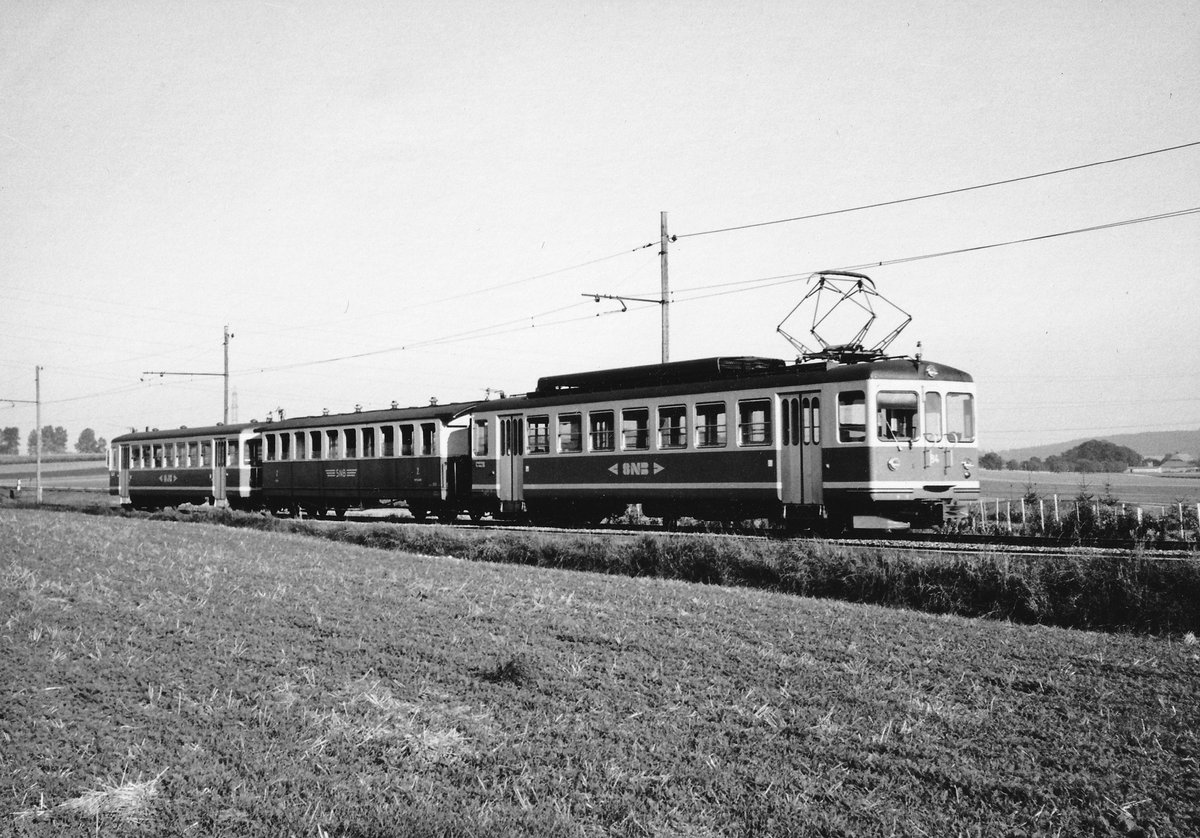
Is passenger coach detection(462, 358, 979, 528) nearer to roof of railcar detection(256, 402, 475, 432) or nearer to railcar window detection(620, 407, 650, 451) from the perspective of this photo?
railcar window detection(620, 407, 650, 451)

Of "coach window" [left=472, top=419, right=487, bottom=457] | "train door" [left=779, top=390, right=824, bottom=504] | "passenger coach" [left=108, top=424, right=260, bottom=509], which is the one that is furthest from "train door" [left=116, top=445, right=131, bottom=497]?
"train door" [left=779, top=390, right=824, bottom=504]

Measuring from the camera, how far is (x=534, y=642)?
8.09 meters

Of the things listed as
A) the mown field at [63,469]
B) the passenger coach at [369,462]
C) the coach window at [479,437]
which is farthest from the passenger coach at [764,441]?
the mown field at [63,469]

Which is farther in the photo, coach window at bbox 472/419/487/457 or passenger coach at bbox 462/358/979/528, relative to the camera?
coach window at bbox 472/419/487/457

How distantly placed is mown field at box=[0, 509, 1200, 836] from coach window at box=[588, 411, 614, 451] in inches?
487

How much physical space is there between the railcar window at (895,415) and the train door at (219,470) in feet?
89.8

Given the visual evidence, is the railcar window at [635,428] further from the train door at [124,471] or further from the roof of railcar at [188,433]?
the train door at [124,471]

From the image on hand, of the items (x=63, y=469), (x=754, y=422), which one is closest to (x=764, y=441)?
(x=754, y=422)

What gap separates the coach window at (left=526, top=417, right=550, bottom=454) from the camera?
952 inches

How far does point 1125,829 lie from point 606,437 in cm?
1793

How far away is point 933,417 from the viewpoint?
60.6 ft

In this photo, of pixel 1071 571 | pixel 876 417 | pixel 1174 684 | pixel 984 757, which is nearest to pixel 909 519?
pixel 876 417

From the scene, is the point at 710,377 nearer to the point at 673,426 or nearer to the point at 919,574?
the point at 673,426

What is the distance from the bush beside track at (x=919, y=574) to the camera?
10531 millimetres
